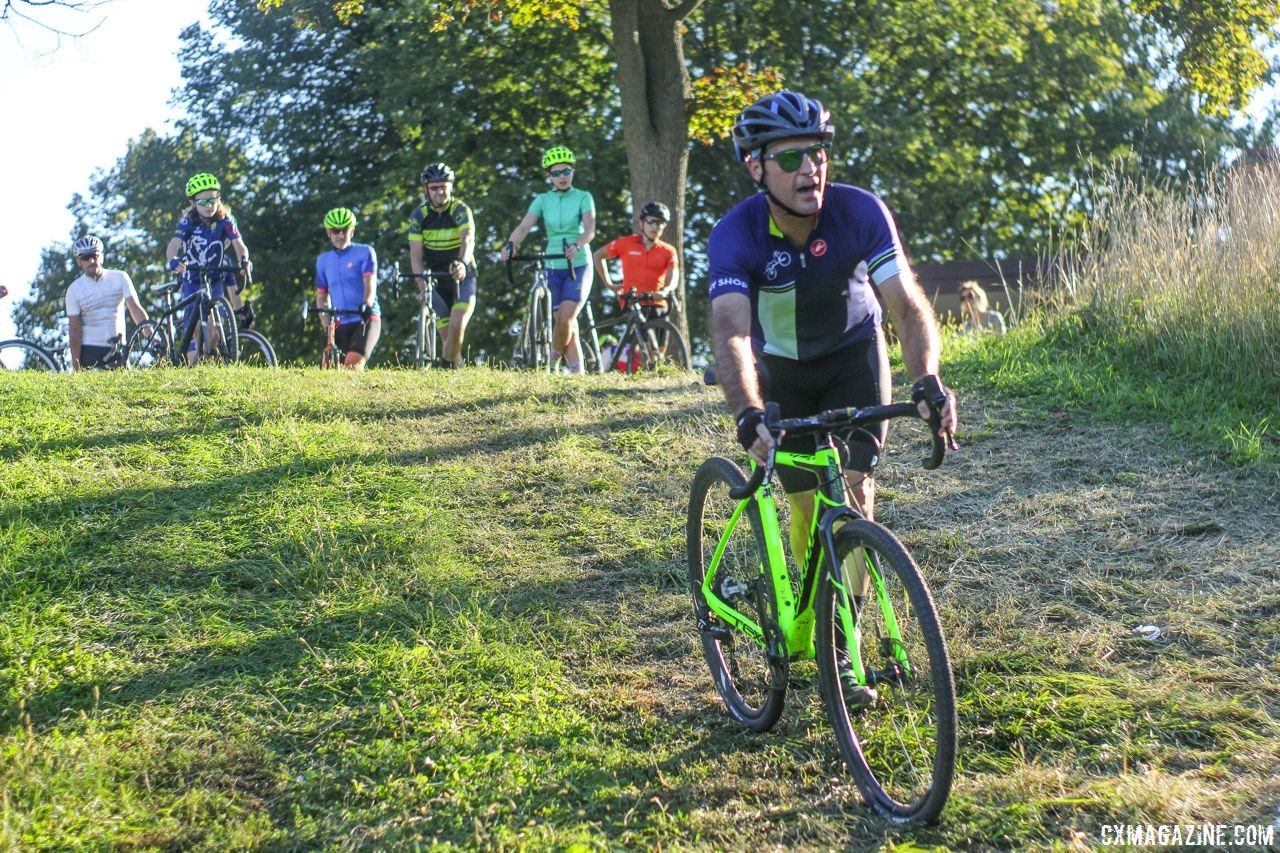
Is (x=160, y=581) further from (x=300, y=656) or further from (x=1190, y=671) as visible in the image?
(x=1190, y=671)

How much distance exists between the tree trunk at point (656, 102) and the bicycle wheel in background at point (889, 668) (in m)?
12.7

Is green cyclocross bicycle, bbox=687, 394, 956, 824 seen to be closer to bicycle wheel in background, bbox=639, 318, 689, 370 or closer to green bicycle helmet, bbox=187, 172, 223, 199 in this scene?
bicycle wheel in background, bbox=639, 318, 689, 370

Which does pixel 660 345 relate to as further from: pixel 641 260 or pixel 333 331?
pixel 333 331

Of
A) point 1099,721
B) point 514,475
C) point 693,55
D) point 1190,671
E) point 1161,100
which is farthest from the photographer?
point 1161,100

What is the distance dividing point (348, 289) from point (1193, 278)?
805 centimetres

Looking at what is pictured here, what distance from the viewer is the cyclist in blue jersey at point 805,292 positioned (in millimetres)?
4758

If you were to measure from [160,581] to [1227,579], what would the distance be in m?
5.14

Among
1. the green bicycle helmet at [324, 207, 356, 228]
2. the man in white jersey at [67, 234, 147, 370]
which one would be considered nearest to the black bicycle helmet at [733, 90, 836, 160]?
the green bicycle helmet at [324, 207, 356, 228]

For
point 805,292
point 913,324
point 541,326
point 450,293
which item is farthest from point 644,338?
point 913,324

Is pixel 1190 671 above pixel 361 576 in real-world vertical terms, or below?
below

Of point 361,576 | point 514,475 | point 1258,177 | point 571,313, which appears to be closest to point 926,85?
point 571,313

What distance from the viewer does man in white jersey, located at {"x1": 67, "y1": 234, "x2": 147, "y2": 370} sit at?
14.9 m

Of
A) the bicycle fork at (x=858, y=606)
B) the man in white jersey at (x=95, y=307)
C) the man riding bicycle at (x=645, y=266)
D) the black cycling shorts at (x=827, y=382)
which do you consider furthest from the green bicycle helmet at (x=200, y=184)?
the bicycle fork at (x=858, y=606)

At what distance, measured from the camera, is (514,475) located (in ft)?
28.2
